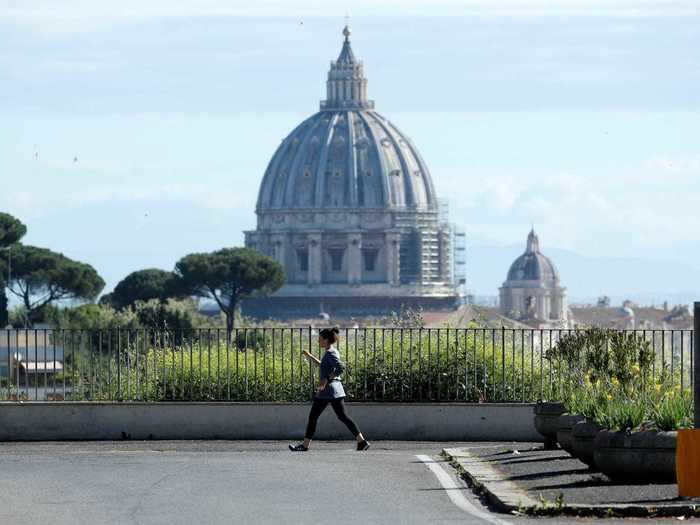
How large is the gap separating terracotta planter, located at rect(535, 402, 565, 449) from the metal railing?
150 inches

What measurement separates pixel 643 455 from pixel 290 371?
32.1 ft

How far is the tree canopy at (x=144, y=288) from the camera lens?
423 ft

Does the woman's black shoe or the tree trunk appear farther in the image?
the tree trunk

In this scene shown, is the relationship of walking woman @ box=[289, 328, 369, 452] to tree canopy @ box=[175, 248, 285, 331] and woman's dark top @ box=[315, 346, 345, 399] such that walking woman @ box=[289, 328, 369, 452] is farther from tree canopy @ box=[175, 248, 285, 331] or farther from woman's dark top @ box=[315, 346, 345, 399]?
tree canopy @ box=[175, 248, 285, 331]

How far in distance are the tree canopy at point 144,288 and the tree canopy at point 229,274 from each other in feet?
11.9

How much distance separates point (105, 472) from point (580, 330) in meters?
7.25

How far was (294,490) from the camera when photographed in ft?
56.0

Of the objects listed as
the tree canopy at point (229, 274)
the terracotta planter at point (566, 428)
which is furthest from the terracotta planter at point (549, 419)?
the tree canopy at point (229, 274)

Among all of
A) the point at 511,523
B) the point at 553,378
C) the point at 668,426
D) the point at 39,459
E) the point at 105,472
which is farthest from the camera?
the point at 553,378

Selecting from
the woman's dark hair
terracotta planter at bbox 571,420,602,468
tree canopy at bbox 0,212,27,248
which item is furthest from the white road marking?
tree canopy at bbox 0,212,27,248

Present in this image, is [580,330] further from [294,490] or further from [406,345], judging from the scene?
[294,490]

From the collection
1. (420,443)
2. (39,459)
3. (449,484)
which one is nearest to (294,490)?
(449,484)

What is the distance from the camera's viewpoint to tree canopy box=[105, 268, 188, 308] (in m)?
129

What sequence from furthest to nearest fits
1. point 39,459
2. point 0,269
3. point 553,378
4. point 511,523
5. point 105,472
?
point 0,269 < point 553,378 < point 39,459 < point 105,472 < point 511,523
